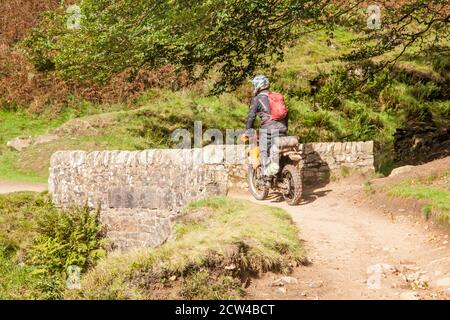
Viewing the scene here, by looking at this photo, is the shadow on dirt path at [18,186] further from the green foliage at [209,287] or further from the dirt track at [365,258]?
the green foliage at [209,287]

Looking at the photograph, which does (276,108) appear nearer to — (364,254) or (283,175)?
(283,175)

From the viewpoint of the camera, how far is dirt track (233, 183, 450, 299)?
5.73 meters

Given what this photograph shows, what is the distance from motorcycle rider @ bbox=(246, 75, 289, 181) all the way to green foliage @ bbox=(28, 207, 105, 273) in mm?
3819

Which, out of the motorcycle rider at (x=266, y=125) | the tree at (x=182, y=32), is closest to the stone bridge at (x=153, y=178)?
the motorcycle rider at (x=266, y=125)

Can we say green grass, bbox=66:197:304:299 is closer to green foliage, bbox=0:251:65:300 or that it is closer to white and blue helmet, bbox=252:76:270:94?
green foliage, bbox=0:251:65:300

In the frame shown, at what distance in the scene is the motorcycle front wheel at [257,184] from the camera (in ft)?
36.1

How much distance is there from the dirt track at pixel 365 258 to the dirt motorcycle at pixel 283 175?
0.39m

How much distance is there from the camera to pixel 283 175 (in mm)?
10781

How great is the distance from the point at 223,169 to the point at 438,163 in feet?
14.3

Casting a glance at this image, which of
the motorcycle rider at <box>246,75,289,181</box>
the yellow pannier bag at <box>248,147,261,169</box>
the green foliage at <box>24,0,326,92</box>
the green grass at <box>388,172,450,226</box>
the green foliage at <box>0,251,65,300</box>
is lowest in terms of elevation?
the green foliage at <box>0,251,65,300</box>

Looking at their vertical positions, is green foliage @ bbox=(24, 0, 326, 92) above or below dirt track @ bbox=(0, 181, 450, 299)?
above

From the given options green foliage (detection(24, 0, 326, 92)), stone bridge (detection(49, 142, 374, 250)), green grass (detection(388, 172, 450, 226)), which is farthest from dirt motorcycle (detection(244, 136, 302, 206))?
green foliage (detection(24, 0, 326, 92))
